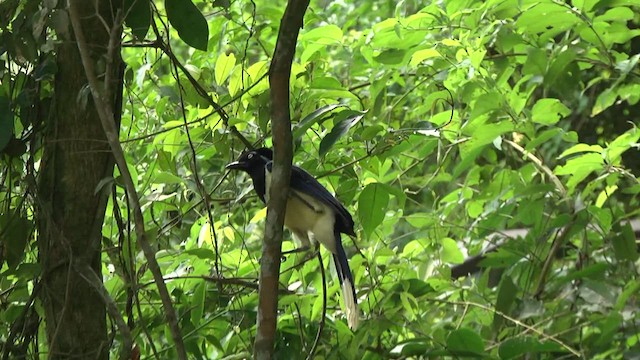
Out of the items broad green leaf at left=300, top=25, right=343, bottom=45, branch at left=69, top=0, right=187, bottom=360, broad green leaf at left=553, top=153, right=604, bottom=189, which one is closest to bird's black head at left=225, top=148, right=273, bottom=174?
broad green leaf at left=300, top=25, right=343, bottom=45

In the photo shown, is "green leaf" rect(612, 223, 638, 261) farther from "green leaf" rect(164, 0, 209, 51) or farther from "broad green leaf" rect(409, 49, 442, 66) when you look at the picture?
"green leaf" rect(164, 0, 209, 51)

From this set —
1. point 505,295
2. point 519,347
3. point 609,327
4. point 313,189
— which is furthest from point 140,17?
point 609,327

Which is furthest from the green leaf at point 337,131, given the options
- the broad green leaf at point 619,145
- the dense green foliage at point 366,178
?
the broad green leaf at point 619,145

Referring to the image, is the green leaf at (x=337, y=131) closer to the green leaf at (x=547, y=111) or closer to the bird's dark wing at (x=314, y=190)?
the bird's dark wing at (x=314, y=190)

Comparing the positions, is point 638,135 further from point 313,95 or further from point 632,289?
point 313,95

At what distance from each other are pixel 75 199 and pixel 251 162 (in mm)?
562

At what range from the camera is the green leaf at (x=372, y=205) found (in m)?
2.28

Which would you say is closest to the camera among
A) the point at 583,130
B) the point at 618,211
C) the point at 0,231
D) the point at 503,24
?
the point at 0,231

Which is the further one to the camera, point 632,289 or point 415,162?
point 415,162

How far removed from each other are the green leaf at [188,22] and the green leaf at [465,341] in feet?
2.97

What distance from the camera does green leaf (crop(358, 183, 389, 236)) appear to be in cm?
228

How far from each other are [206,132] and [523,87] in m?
1.83

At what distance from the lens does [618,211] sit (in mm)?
2900

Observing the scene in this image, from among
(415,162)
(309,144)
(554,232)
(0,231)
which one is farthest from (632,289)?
(0,231)
